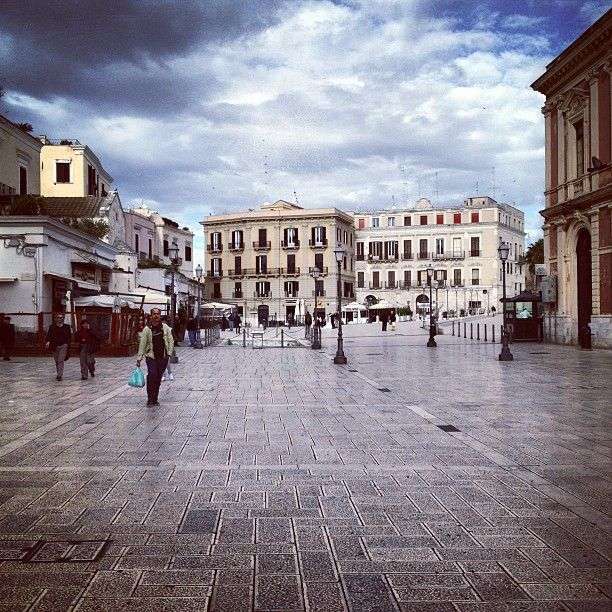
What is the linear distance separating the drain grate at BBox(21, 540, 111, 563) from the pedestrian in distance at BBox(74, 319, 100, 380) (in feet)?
39.6

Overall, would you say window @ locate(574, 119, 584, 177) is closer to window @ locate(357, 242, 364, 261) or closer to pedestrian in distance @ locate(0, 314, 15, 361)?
pedestrian in distance @ locate(0, 314, 15, 361)

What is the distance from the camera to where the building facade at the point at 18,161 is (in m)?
33.8

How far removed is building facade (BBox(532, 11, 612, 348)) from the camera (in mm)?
25656

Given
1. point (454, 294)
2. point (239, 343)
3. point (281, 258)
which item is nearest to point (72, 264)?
point (239, 343)

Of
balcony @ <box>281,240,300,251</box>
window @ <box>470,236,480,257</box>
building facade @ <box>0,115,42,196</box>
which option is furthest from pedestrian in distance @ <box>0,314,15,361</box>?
window @ <box>470,236,480,257</box>

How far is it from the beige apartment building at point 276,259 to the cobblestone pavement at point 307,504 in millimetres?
65895

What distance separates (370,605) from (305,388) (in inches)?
421

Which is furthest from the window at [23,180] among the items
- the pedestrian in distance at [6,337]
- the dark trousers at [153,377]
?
the dark trousers at [153,377]

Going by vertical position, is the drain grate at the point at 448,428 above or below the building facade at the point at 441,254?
below

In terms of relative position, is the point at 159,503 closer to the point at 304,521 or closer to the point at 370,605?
the point at 304,521

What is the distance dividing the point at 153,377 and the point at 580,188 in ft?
70.5

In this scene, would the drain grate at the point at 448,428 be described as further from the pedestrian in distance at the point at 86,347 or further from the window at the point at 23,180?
the window at the point at 23,180

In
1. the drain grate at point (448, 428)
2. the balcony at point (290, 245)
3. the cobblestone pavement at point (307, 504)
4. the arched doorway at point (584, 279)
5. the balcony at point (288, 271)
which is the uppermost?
the balcony at point (290, 245)

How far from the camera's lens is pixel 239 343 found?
35.7m
